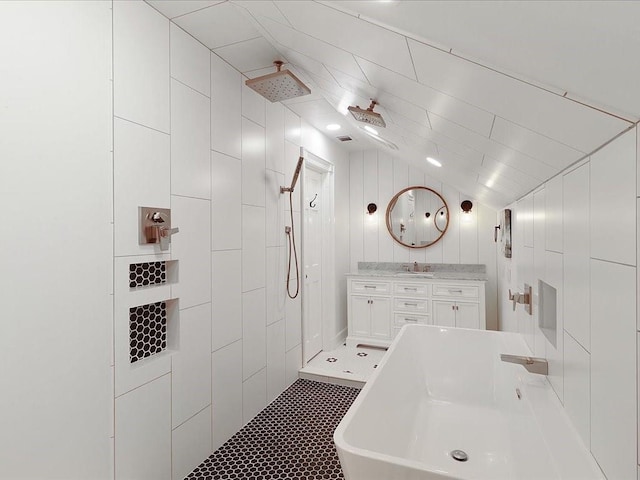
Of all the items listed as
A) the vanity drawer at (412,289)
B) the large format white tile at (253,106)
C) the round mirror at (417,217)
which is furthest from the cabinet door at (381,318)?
the large format white tile at (253,106)

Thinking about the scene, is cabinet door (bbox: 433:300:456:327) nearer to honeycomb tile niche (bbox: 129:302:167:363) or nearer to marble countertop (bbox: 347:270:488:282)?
marble countertop (bbox: 347:270:488:282)

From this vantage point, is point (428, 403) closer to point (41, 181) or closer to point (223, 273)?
point (223, 273)

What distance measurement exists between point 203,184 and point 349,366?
2.45 m

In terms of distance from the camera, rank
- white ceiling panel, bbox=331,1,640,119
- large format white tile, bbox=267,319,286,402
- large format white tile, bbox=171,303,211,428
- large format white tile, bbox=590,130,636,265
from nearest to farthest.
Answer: white ceiling panel, bbox=331,1,640,119 → large format white tile, bbox=590,130,636,265 → large format white tile, bbox=171,303,211,428 → large format white tile, bbox=267,319,286,402

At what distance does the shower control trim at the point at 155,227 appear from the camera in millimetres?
1734

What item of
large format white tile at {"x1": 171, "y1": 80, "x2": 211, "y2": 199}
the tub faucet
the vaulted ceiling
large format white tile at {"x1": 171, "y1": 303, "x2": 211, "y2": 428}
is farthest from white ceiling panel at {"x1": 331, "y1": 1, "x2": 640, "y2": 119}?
large format white tile at {"x1": 171, "y1": 303, "x2": 211, "y2": 428}

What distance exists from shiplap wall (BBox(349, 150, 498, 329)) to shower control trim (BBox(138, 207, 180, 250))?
3.44 meters

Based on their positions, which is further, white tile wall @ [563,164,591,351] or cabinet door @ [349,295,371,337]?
cabinet door @ [349,295,371,337]

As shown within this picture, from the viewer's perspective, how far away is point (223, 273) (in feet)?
7.63

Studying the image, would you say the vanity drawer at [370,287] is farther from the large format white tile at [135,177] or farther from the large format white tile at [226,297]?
the large format white tile at [135,177]

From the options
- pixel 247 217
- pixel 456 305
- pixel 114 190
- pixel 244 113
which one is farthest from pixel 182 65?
pixel 456 305

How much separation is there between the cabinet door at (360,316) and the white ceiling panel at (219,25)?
318cm

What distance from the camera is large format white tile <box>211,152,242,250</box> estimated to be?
Result: 2266mm

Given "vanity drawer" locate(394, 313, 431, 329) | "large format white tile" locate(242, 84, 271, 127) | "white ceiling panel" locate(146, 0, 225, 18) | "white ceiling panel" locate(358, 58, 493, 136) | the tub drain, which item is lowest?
the tub drain
